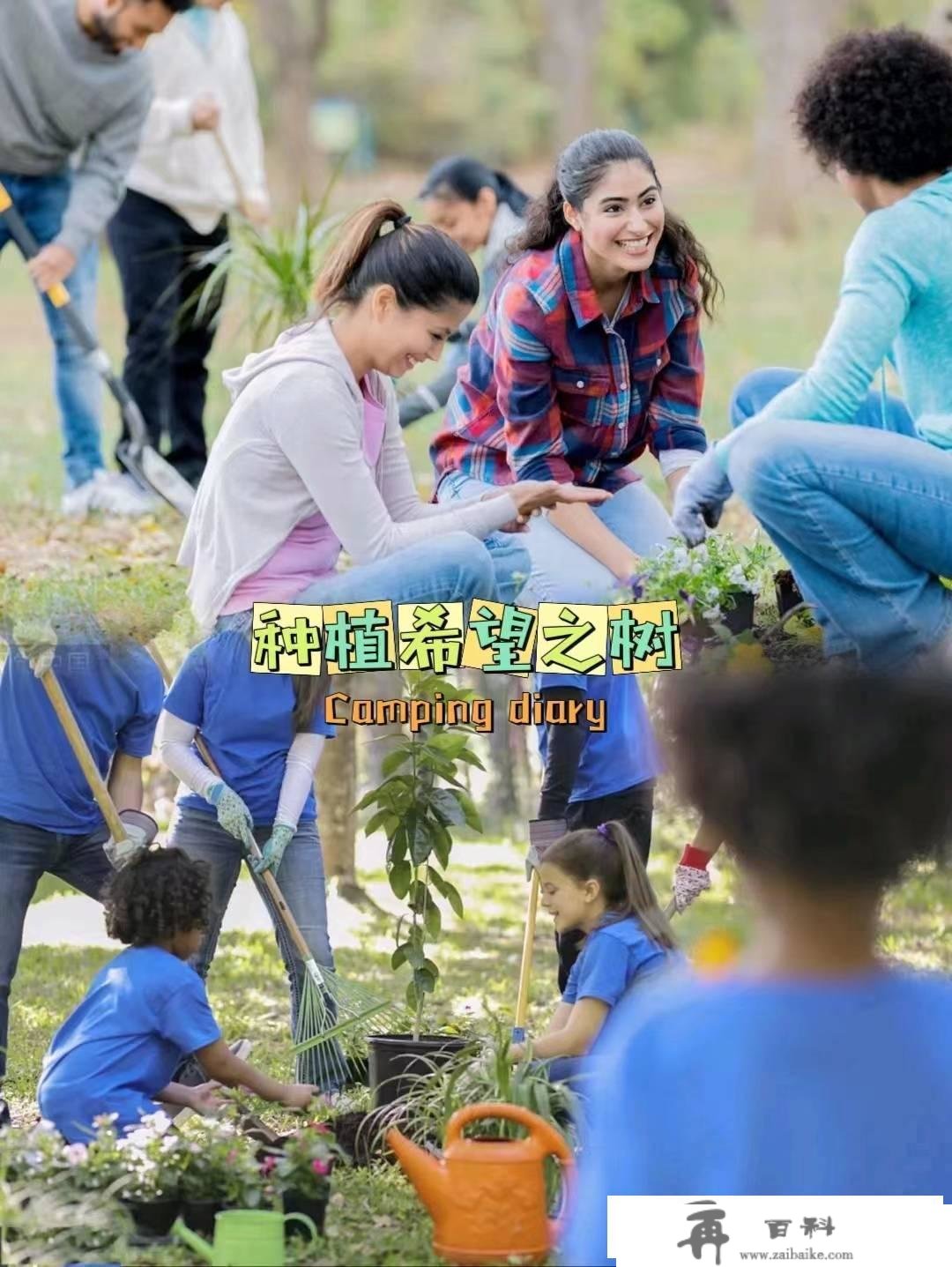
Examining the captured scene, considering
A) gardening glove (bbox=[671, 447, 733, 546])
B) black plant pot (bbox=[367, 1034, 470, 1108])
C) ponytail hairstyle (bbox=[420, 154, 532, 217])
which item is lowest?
black plant pot (bbox=[367, 1034, 470, 1108])

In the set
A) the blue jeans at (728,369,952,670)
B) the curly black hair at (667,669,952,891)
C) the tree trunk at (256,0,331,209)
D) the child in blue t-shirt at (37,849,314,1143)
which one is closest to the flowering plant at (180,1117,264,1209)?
the child in blue t-shirt at (37,849,314,1143)

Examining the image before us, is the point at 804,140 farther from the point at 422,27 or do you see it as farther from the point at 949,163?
the point at 422,27

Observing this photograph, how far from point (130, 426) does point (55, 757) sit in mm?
2282

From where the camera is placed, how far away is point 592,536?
3553 millimetres

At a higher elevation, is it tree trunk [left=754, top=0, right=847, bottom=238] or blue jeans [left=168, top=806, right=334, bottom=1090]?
tree trunk [left=754, top=0, right=847, bottom=238]

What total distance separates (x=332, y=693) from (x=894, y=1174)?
2.01 m

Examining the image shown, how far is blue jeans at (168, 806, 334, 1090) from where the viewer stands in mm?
3400

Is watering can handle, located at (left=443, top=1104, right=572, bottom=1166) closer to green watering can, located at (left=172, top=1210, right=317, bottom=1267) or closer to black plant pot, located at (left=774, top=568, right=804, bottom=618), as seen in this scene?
green watering can, located at (left=172, top=1210, right=317, bottom=1267)

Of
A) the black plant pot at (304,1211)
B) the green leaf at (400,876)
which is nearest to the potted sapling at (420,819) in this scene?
the green leaf at (400,876)

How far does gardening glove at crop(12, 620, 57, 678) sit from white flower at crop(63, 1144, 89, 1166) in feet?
2.90

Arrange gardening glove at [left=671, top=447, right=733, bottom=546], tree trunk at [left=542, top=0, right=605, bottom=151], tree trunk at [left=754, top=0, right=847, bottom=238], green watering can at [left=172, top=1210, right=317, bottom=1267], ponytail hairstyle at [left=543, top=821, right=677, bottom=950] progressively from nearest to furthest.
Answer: green watering can at [left=172, top=1210, right=317, bottom=1267]
ponytail hairstyle at [left=543, top=821, right=677, bottom=950]
gardening glove at [left=671, top=447, right=733, bottom=546]
tree trunk at [left=754, top=0, right=847, bottom=238]
tree trunk at [left=542, top=0, right=605, bottom=151]

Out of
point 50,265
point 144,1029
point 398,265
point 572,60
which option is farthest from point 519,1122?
point 572,60

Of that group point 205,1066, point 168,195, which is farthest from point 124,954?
point 168,195

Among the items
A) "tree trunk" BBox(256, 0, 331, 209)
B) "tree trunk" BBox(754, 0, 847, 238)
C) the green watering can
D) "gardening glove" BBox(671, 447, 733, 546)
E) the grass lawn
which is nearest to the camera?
the green watering can
